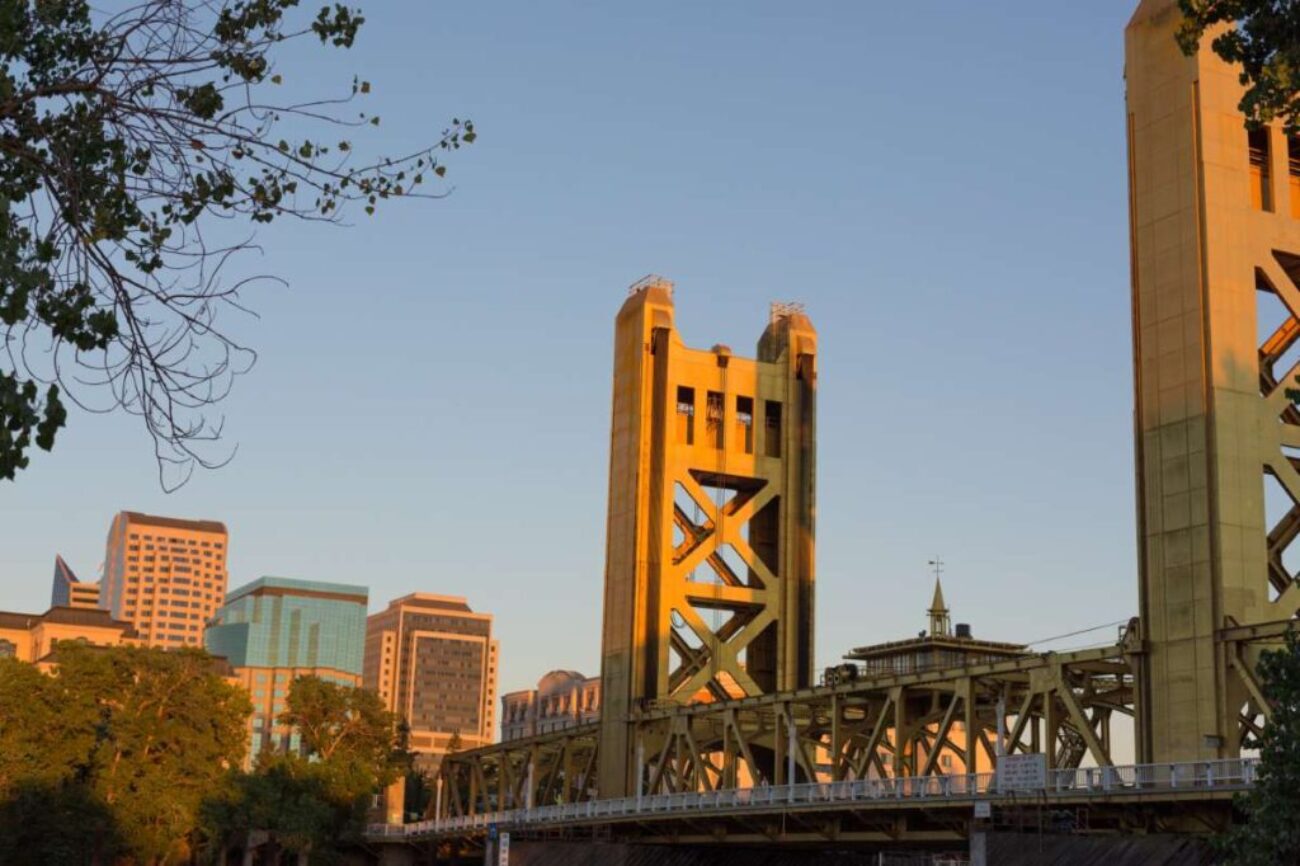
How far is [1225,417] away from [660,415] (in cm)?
3812

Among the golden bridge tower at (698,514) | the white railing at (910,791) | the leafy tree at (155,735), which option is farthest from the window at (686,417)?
the leafy tree at (155,735)

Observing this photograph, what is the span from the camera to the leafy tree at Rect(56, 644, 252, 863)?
3920 inches

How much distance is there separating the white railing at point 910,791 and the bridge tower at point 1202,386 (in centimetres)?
367

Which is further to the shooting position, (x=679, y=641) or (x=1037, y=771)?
(x=679, y=641)

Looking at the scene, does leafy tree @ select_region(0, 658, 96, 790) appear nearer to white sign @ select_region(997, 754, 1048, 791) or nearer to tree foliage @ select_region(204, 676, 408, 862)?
tree foliage @ select_region(204, 676, 408, 862)

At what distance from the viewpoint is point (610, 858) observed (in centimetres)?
7506

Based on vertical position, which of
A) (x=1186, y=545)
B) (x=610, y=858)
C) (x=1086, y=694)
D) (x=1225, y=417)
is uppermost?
(x=1225, y=417)

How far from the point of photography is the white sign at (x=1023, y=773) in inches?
1903

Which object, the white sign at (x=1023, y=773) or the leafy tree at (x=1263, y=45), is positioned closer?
the leafy tree at (x=1263, y=45)

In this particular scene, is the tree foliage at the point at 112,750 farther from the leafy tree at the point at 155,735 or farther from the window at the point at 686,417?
the window at the point at 686,417

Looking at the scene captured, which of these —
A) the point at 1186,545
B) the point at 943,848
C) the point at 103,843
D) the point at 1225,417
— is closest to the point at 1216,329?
the point at 1225,417

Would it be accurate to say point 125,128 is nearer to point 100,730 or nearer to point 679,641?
point 679,641

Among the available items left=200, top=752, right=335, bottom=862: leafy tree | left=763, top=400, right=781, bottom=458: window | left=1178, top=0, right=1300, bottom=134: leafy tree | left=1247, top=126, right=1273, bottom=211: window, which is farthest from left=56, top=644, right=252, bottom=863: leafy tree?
left=1178, top=0, right=1300, bottom=134: leafy tree

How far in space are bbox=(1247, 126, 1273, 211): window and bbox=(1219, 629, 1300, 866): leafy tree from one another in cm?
2888
